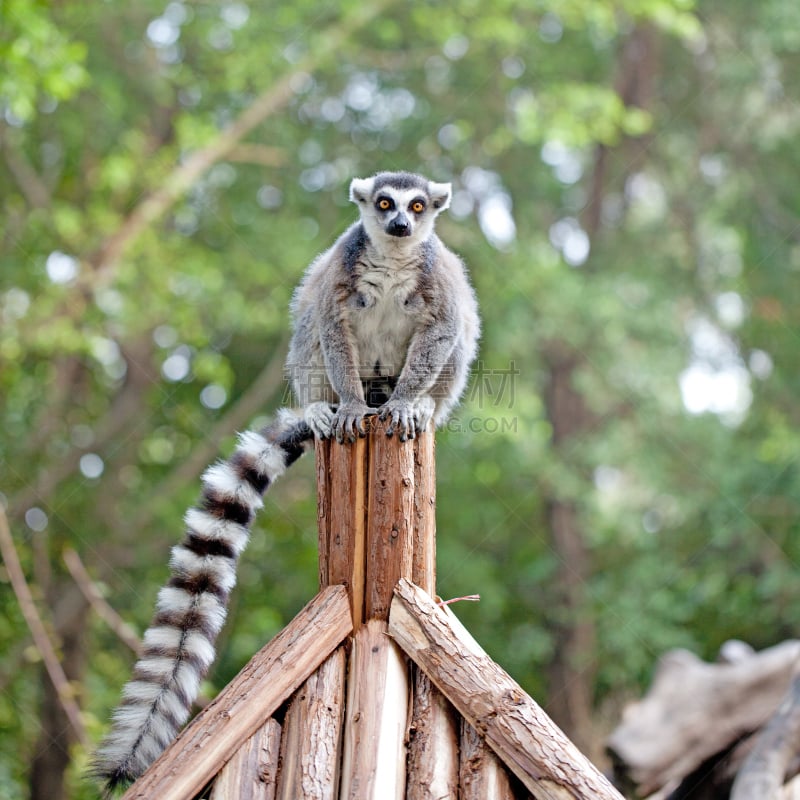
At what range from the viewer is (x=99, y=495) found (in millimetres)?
10586

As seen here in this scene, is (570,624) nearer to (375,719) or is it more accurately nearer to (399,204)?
(399,204)

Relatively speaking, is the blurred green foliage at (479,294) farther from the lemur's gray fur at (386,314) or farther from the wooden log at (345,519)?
the wooden log at (345,519)

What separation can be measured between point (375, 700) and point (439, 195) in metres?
2.49

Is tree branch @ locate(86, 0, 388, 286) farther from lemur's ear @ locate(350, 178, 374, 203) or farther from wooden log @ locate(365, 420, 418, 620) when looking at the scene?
wooden log @ locate(365, 420, 418, 620)

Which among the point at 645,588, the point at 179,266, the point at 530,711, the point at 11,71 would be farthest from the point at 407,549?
the point at 645,588

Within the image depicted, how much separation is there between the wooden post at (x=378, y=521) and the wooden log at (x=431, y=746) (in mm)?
295

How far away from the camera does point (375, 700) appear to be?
3.04 m

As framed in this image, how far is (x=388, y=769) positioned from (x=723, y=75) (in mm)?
10790

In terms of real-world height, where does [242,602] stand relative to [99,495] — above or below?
below

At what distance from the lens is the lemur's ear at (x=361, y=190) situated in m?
4.52

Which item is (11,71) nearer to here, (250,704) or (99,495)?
(250,704)

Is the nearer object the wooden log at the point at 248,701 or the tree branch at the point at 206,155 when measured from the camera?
the wooden log at the point at 248,701

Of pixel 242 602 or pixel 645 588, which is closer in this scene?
pixel 645 588

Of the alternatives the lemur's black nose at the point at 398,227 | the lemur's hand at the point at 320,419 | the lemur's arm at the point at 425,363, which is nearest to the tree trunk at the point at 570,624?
the lemur's arm at the point at 425,363
